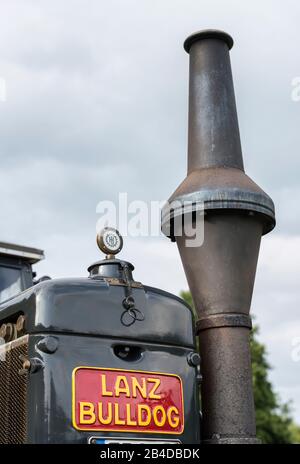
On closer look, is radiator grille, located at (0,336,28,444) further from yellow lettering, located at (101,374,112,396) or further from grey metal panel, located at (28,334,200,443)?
yellow lettering, located at (101,374,112,396)

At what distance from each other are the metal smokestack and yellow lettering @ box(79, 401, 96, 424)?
914 millimetres

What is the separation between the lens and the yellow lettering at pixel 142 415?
3.58 m

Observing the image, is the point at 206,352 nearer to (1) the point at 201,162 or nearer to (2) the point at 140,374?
(2) the point at 140,374

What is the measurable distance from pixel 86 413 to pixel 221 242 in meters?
1.40

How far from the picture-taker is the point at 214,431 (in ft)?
13.3

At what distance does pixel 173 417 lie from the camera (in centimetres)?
372

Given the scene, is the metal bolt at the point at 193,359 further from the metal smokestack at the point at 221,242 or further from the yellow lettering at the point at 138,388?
the yellow lettering at the point at 138,388

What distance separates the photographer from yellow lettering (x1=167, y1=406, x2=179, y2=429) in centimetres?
370

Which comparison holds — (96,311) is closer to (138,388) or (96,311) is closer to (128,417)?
(138,388)

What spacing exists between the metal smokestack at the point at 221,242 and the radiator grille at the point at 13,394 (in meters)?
1.18

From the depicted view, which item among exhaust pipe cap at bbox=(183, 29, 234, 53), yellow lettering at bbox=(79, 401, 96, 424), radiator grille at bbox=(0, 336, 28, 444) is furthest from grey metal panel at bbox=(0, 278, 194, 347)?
exhaust pipe cap at bbox=(183, 29, 234, 53)
